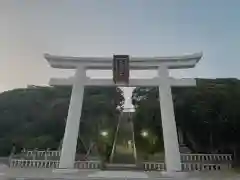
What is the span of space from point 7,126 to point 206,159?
4983mm

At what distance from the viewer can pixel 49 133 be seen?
7699mm

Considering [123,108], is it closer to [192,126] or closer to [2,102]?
[192,126]

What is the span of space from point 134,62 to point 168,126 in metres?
1.28

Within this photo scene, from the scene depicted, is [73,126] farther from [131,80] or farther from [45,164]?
[131,80]

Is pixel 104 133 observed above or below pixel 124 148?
above

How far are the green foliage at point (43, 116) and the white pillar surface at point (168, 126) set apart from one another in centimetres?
260

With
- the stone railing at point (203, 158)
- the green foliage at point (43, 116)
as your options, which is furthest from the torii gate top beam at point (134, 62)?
the green foliage at point (43, 116)

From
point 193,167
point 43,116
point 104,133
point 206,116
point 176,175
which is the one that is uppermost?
point 43,116

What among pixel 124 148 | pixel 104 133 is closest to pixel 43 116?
pixel 104 133

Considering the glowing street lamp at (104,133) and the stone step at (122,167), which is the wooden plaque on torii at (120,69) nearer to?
the stone step at (122,167)

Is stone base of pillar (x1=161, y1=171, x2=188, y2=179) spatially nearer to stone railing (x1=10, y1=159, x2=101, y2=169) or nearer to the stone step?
the stone step

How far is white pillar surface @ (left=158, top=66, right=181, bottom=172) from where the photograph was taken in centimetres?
450

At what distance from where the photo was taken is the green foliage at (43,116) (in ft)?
24.2

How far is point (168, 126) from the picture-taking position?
479 cm
